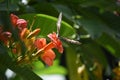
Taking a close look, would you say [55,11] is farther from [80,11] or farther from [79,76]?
[79,76]

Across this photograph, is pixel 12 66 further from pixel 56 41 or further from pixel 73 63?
pixel 73 63

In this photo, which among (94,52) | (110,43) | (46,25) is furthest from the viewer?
(94,52)

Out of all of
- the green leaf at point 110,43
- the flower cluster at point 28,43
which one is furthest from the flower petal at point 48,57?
the green leaf at point 110,43

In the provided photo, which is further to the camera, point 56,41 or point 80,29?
point 80,29

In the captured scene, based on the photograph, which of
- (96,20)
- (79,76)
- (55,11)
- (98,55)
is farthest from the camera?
(98,55)

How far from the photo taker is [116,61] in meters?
2.05

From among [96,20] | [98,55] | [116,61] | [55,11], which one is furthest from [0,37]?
[116,61]

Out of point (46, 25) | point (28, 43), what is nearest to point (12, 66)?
point (28, 43)

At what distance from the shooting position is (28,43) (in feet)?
3.32

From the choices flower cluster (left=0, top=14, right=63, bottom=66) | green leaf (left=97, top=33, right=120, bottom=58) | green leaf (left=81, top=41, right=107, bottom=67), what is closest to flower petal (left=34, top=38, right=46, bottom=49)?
flower cluster (left=0, top=14, right=63, bottom=66)

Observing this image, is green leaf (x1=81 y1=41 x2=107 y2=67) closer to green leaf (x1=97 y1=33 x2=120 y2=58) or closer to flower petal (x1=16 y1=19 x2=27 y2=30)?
green leaf (x1=97 y1=33 x2=120 y2=58)

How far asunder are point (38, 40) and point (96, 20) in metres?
0.59

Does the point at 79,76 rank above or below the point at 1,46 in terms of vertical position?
below

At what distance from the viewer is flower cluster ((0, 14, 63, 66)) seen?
98 cm
